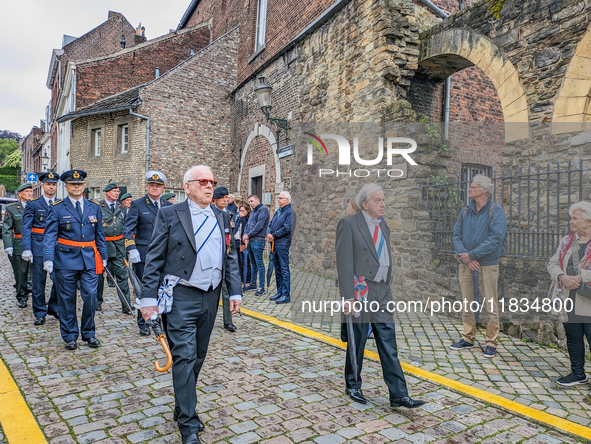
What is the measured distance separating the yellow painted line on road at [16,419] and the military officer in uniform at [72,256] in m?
1.19

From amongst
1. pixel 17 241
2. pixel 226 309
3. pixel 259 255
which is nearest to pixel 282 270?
pixel 259 255

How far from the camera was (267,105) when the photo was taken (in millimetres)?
11984

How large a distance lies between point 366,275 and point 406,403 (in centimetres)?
102

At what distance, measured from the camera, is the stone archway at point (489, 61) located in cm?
714

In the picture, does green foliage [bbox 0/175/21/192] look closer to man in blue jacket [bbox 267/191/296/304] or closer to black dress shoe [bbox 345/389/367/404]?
man in blue jacket [bbox 267/191/296/304]

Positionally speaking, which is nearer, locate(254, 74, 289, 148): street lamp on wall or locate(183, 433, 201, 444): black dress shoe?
locate(183, 433, 201, 444): black dress shoe

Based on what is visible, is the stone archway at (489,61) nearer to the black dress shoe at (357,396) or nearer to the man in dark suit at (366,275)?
the man in dark suit at (366,275)

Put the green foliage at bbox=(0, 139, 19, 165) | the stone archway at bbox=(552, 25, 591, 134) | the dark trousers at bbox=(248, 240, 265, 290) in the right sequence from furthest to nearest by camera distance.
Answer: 1. the green foliage at bbox=(0, 139, 19, 165)
2. the dark trousers at bbox=(248, 240, 265, 290)
3. the stone archway at bbox=(552, 25, 591, 134)

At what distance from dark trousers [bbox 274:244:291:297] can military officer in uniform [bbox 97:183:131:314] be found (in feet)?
8.22

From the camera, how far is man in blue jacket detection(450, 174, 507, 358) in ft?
16.1

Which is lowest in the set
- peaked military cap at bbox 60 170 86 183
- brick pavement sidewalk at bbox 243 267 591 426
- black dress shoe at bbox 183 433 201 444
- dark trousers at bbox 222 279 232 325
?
brick pavement sidewalk at bbox 243 267 591 426

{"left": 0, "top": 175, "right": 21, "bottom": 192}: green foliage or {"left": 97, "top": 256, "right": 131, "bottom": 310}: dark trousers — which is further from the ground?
{"left": 0, "top": 175, "right": 21, "bottom": 192}: green foliage

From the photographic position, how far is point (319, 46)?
11352 millimetres

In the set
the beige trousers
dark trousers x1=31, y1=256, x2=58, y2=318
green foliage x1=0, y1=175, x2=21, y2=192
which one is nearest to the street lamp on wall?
dark trousers x1=31, y1=256, x2=58, y2=318
